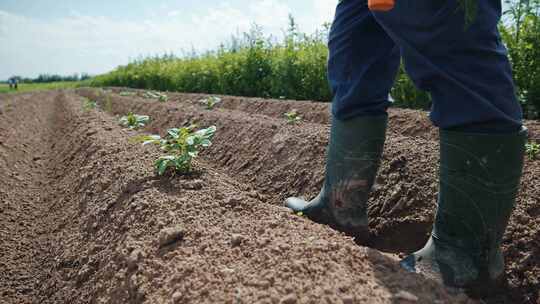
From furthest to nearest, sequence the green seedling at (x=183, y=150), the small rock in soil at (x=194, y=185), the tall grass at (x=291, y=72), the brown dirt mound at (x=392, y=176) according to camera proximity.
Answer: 1. the tall grass at (x=291, y=72)
2. the green seedling at (x=183, y=150)
3. the small rock in soil at (x=194, y=185)
4. the brown dirt mound at (x=392, y=176)

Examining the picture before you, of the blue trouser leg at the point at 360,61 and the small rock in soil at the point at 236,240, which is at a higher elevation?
the blue trouser leg at the point at 360,61

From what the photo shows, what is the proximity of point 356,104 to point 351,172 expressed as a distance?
0.28 m

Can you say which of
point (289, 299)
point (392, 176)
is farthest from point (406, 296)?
point (392, 176)

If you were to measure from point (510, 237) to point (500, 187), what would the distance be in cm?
55

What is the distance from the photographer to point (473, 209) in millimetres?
1293

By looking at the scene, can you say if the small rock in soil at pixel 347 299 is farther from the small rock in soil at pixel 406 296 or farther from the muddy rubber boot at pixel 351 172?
the muddy rubber boot at pixel 351 172

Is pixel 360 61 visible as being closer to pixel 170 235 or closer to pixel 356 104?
pixel 356 104

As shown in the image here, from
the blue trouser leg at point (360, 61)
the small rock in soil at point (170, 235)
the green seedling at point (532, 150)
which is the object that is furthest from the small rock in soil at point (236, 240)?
the green seedling at point (532, 150)

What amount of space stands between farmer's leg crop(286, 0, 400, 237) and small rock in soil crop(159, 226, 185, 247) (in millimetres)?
661

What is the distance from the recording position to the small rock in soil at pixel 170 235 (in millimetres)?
1539

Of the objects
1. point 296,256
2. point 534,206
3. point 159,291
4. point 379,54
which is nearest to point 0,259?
point 159,291

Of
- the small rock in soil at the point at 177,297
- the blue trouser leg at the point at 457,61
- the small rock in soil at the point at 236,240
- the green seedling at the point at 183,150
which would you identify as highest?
the blue trouser leg at the point at 457,61

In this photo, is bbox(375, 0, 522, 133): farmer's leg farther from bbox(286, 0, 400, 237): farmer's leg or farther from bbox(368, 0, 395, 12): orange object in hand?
bbox(286, 0, 400, 237): farmer's leg

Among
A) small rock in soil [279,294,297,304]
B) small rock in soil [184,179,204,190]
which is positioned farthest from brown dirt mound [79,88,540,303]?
small rock in soil [279,294,297,304]
